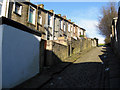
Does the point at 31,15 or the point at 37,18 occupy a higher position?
the point at 31,15

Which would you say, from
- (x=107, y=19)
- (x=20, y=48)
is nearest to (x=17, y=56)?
(x=20, y=48)

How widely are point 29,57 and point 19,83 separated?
1.40 metres

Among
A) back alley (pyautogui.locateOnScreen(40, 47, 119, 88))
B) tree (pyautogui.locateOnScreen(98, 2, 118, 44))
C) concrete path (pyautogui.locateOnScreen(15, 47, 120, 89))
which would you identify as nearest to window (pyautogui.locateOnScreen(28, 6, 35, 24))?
concrete path (pyautogui.locateOnScreen(15, 47, 120, 89))

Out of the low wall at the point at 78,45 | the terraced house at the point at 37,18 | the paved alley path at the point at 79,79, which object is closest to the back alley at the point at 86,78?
the paved alley path at the point at 79,79

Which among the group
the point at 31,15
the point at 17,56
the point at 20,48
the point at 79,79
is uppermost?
the point at 31,15

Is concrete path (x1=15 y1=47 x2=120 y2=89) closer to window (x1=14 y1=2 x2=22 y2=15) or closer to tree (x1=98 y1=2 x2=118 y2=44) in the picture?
window (x1=14 y1=2 x2=22 y2=15)

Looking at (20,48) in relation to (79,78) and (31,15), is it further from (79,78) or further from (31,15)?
(31,15)

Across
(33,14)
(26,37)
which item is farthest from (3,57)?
(33,14)

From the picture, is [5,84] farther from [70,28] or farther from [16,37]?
[70,28]

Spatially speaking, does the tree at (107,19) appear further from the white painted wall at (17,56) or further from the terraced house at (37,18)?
the white painted wall at (17,56)

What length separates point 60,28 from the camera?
59.0 ft

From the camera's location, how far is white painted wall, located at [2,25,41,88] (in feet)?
12.8

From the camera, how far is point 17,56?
448 cm

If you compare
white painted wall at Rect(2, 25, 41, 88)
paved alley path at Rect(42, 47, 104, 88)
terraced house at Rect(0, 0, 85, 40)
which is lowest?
paved alley path at Rect(42, 47, 104, 88)
